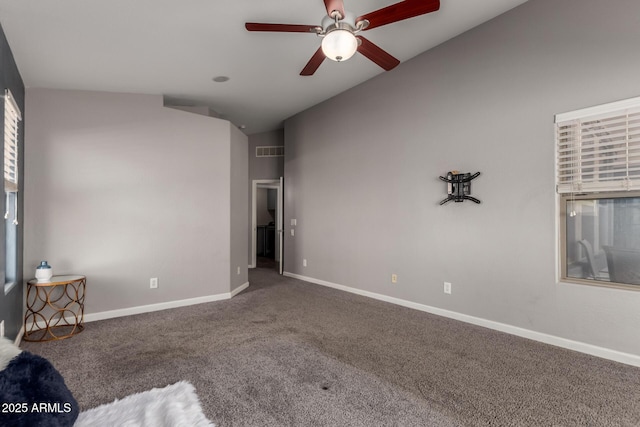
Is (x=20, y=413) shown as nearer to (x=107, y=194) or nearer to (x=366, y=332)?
(x=366, y=332)

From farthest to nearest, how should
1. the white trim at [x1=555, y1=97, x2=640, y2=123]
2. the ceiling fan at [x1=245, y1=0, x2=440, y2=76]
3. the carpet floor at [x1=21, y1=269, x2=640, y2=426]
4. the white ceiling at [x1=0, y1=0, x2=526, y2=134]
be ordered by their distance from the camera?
the white ceiling at [x1=0, y1=0, x2=526, y2=134], the white trim at [x1=555, y1=97, x2=640, y2=123], the ceiling fan at [x1=245, y1=0, x2=440, y2=76], the carpet floor at [x1=21, y1=269, x2=640, y2=426]

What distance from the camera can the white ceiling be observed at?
2.71m

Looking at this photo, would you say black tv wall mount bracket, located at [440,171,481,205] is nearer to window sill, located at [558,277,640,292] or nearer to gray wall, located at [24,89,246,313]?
window sill, located at [558,277,640,292]

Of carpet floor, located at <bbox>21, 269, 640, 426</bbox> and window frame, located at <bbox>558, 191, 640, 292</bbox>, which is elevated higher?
window frame, located at <bbox>558, 191, 640, 292</bbox>

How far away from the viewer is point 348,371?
2516 millimetres

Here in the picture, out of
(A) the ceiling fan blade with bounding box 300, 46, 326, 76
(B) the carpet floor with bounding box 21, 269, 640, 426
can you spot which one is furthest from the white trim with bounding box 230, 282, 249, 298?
(A) the ceiling fan blade with bounding box 300, 46, 326, 76

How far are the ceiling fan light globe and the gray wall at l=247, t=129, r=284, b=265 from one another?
4916mm

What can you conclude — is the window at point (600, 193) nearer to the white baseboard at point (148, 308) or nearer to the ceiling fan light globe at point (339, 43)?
the ceiling fan light globe at point (339, 43)

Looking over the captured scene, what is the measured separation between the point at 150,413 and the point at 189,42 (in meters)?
3.07

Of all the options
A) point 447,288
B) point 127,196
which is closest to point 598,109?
point 447,288

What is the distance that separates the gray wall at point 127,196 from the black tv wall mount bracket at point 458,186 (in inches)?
114

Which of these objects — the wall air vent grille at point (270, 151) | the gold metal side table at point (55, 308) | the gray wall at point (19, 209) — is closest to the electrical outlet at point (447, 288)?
the gold metal side table at point (55, 308)

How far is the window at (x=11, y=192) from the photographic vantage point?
2.93 meters

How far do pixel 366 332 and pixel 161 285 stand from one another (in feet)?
8.74
